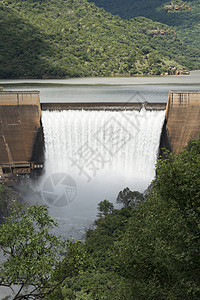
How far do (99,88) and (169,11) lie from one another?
85511mm

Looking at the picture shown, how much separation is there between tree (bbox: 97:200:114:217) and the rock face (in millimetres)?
6460

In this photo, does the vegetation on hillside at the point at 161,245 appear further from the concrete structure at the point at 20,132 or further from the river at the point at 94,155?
the concrete structure at the point at 20,132

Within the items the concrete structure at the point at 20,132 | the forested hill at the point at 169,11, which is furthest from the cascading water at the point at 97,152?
the forested hill at the point at 169,11

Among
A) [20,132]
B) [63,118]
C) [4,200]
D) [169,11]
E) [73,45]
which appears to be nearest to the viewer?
[4,200]

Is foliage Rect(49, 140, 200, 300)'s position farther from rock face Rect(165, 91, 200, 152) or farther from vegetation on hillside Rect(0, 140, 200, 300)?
rock face Rect(165, 91, 200, 152)

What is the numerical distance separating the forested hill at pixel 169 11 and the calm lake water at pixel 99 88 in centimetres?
5488

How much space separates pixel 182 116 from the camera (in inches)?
1019

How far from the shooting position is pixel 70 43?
56.5m

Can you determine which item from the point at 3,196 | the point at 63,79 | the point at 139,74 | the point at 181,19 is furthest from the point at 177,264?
the point at 181,19

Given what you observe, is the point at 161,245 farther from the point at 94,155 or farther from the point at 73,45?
the point at 73,45

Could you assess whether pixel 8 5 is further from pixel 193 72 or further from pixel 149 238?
pixel 149 238

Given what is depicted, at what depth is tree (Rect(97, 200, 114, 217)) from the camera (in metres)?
23.3

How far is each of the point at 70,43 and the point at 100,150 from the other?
34.5 metres

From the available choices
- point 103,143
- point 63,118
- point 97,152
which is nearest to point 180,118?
point 103,143
